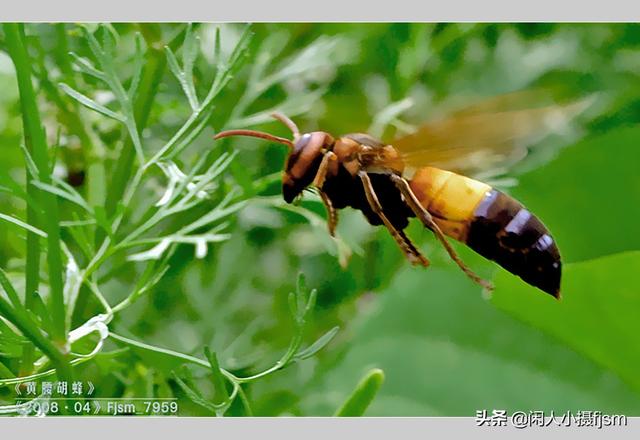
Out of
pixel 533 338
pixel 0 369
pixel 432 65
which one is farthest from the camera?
pixel 432 65

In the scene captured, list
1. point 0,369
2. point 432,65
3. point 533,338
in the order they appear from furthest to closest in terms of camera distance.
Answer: point 432,65 < point 533,338 < point 0,369

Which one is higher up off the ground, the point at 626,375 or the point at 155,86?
the point at 155,86

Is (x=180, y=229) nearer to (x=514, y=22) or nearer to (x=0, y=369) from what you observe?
(x=0, y=369)

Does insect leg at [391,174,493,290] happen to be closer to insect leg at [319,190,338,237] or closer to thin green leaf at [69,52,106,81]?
insect leg at [319,190,338,237]

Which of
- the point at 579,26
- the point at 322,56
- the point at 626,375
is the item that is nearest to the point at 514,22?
the point at 579,26

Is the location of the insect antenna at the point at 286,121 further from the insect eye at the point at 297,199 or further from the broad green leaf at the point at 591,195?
the broad green leaf at the point at 591,195

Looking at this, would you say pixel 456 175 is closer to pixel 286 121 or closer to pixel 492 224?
pixel 492 224

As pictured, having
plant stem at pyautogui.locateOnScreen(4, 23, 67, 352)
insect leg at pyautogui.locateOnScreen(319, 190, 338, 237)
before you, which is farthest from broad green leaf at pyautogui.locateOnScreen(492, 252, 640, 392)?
plant stem at pyautogui.locateOnScreen(4, 23, 67, 352)

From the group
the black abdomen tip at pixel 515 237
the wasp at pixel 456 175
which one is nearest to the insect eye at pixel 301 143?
the wasp at pixel 456 175
